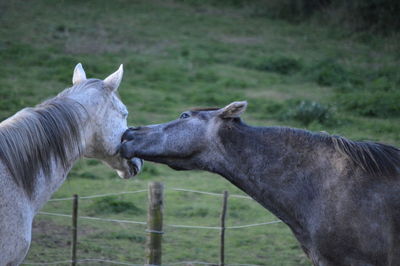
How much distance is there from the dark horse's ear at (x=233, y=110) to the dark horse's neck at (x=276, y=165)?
0.09 m

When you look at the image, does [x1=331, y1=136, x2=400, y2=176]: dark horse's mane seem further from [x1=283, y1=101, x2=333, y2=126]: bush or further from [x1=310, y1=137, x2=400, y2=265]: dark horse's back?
[x1=283, y1=101, x2=333, y2=126]: bush

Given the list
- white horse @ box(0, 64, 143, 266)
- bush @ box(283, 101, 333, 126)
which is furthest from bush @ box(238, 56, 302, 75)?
white horse @ box(0, 64, 143, 266)

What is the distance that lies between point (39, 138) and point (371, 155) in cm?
220

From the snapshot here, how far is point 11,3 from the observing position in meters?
19.4

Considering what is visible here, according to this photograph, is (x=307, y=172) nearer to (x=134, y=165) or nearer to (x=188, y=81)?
(x=134, y=165)

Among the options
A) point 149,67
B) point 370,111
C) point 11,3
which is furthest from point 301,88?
point 11,3

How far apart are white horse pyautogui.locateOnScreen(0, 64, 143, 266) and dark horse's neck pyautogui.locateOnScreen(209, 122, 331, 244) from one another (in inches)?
37.4

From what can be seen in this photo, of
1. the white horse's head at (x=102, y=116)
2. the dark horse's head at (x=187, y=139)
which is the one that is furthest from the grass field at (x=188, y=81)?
the dark horse's head at (x=187, y=139)

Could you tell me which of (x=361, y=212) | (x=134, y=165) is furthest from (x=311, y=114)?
(x=361, y=212)

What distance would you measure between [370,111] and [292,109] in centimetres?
165

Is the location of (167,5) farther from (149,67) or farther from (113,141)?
(113,141)

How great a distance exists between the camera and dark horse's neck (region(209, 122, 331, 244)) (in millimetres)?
4188

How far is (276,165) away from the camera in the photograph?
424 centimetres

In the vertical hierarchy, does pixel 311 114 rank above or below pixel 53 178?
below
